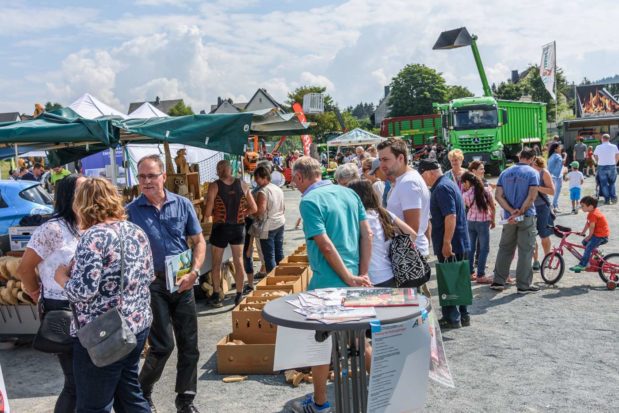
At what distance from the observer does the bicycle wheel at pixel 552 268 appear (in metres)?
7.89

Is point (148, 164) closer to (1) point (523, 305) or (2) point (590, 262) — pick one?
(1) point (523, 305)

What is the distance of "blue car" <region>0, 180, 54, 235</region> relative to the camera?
11438 millimetres

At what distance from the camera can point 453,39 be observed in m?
29.6

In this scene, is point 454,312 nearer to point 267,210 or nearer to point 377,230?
point 377,230

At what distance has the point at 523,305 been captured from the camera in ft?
23.5

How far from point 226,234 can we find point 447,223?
2.81 metres

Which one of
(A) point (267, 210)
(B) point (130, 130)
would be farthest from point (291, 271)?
(B) point (130, 130)

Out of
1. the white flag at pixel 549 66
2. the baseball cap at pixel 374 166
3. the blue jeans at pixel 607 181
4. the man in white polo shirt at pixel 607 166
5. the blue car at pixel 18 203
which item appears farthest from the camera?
the white flag at pixel 549 66

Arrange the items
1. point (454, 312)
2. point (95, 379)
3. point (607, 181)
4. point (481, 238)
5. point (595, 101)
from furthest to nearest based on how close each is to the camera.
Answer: point (595, 101), point (607, 181), point (481, 238), point (454, 312), point (95, 379)

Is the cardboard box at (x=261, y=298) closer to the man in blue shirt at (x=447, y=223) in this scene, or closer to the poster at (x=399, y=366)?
the man in blue shirt at (x=447, y=223)

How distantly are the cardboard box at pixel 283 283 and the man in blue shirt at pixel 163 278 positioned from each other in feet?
7.39

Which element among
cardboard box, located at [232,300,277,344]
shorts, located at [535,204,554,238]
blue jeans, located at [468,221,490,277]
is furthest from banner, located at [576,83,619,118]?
cardboard box, located at [232,300,277,344]

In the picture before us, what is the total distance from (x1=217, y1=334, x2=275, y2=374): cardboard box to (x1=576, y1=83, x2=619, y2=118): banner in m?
37.2

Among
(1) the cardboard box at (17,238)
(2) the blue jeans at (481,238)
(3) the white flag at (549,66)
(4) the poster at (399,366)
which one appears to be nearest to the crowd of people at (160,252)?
(4) the poster at (399,366)
